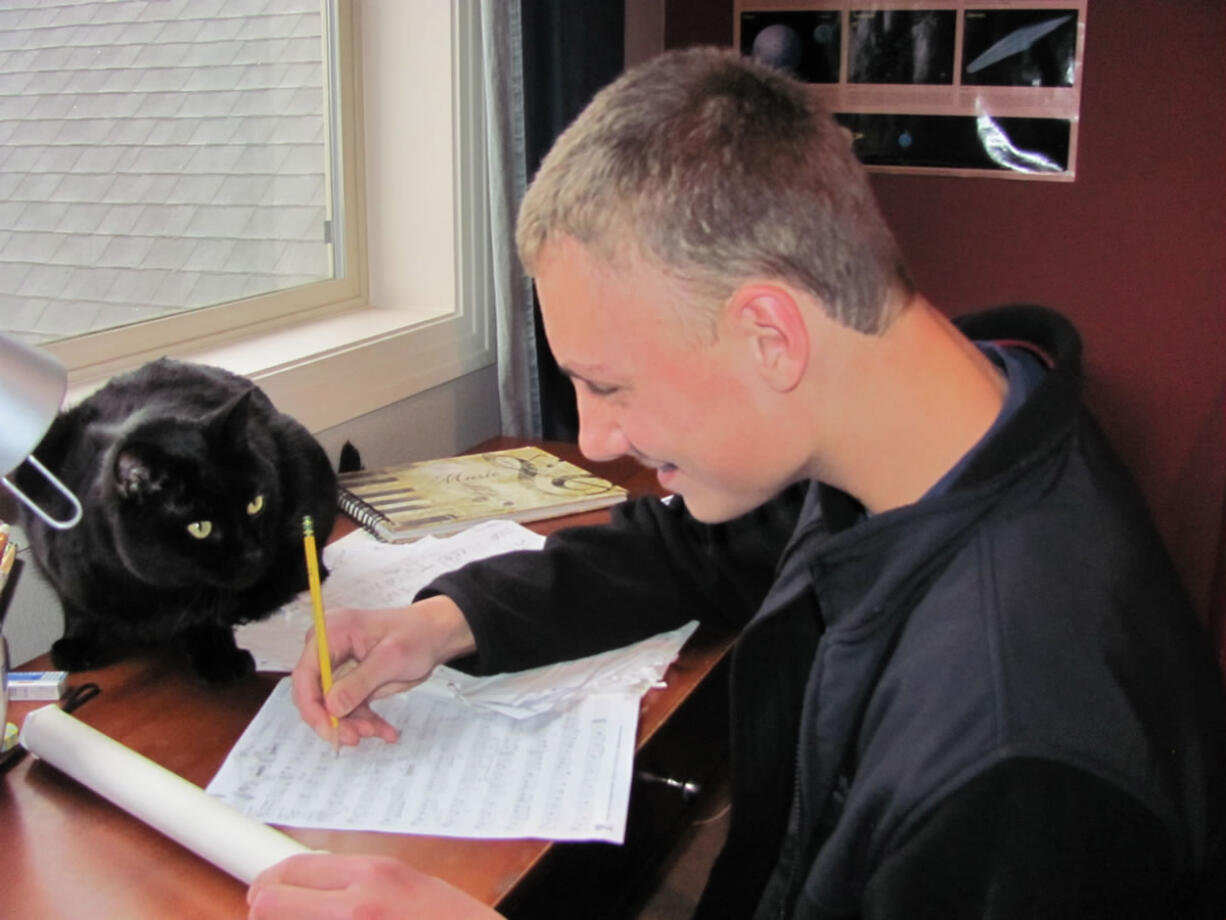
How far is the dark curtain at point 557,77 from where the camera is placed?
1.49m

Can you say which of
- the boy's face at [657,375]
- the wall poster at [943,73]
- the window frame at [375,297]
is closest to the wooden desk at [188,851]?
the boy's face at [657,375]

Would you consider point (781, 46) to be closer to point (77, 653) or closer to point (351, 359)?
point (351, 359)

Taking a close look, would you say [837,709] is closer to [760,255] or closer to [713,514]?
[713,514]

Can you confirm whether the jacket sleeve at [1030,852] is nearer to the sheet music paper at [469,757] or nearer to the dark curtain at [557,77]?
the sheet music paper at [469,757]

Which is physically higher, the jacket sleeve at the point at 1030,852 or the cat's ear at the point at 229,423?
the cat's ear at the point at 229,423

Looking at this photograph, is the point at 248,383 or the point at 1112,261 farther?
the point at 1112,261

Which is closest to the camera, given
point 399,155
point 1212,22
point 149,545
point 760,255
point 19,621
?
point 760,255

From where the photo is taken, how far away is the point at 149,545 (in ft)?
2.87

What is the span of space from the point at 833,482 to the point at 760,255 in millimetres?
191

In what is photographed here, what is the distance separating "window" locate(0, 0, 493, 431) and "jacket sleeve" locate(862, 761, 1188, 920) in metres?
1.00

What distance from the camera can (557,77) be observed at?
1.51m

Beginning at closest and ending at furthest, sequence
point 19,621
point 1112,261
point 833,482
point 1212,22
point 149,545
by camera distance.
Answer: point 833,482 < point 149,545 < point 19,621 < point 1212,22 < point 1112,261

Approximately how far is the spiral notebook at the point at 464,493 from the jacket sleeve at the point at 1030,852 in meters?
0.74

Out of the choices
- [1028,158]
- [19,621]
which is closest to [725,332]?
[19,621]
